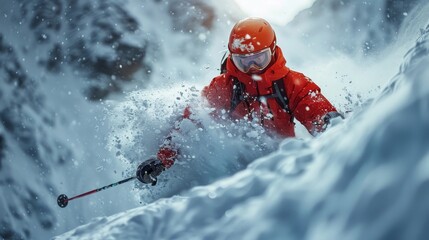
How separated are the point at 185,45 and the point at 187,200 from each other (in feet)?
40.6

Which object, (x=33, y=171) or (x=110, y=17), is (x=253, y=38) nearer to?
(x=33, y=171)

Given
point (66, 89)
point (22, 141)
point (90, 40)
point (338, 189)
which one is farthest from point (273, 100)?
point (90, 40)

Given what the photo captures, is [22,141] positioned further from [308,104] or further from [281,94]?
[308,104]

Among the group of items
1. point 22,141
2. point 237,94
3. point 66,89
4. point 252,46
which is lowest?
point 237,94

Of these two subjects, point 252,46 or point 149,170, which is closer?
point 149,170

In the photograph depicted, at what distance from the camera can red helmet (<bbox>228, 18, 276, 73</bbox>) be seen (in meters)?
4.51

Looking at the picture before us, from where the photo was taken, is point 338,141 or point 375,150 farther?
point 338,141

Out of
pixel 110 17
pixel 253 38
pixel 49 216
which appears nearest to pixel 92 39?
pixel 110 17

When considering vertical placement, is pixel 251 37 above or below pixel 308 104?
above

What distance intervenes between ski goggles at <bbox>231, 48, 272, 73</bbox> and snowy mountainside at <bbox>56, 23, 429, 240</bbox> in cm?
303

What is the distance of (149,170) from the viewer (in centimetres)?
423

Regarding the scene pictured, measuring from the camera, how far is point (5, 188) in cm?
865

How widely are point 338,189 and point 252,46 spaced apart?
3.52 metres

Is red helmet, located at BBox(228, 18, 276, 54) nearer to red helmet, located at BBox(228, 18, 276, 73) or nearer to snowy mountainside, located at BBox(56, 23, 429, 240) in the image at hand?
red helmet, located at BBox(228, 18, 276, 73)
